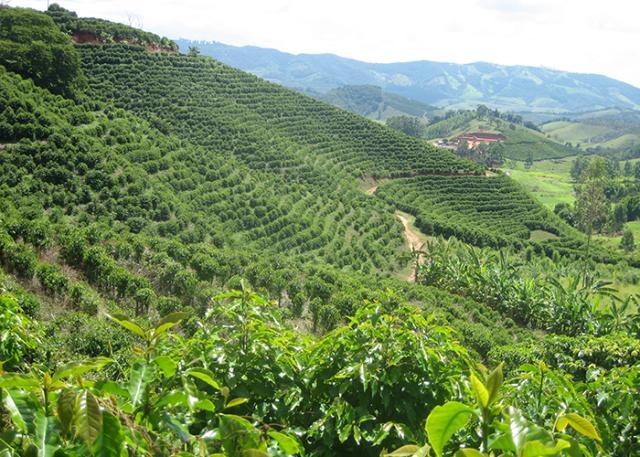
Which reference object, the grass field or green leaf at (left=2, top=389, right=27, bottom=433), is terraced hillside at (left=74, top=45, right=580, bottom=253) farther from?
the grass field

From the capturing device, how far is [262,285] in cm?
2436

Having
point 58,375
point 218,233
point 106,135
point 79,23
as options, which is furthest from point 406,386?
point 79,23

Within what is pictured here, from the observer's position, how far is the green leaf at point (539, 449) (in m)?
1.78

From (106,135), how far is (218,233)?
14.8m

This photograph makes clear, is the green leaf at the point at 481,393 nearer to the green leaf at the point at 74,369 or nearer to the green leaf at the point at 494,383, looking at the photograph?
the green leaf at the point at 494,383

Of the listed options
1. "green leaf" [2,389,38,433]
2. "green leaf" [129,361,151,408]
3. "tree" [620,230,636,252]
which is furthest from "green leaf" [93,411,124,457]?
"tree" [620,230,636,252]

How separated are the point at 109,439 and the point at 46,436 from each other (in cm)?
25

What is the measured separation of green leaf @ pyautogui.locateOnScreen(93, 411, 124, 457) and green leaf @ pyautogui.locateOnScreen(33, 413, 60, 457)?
174 mm

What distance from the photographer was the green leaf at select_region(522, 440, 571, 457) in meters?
1.78

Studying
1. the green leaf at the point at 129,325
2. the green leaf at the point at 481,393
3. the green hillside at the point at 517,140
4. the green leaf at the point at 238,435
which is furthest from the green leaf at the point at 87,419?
the green hillside at the point at 517,140

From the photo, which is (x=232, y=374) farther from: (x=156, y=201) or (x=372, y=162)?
(x=372, y=162)

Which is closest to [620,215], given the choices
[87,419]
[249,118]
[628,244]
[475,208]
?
[628,244]

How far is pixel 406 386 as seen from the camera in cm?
390

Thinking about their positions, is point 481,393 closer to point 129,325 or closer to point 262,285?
point 129,325
